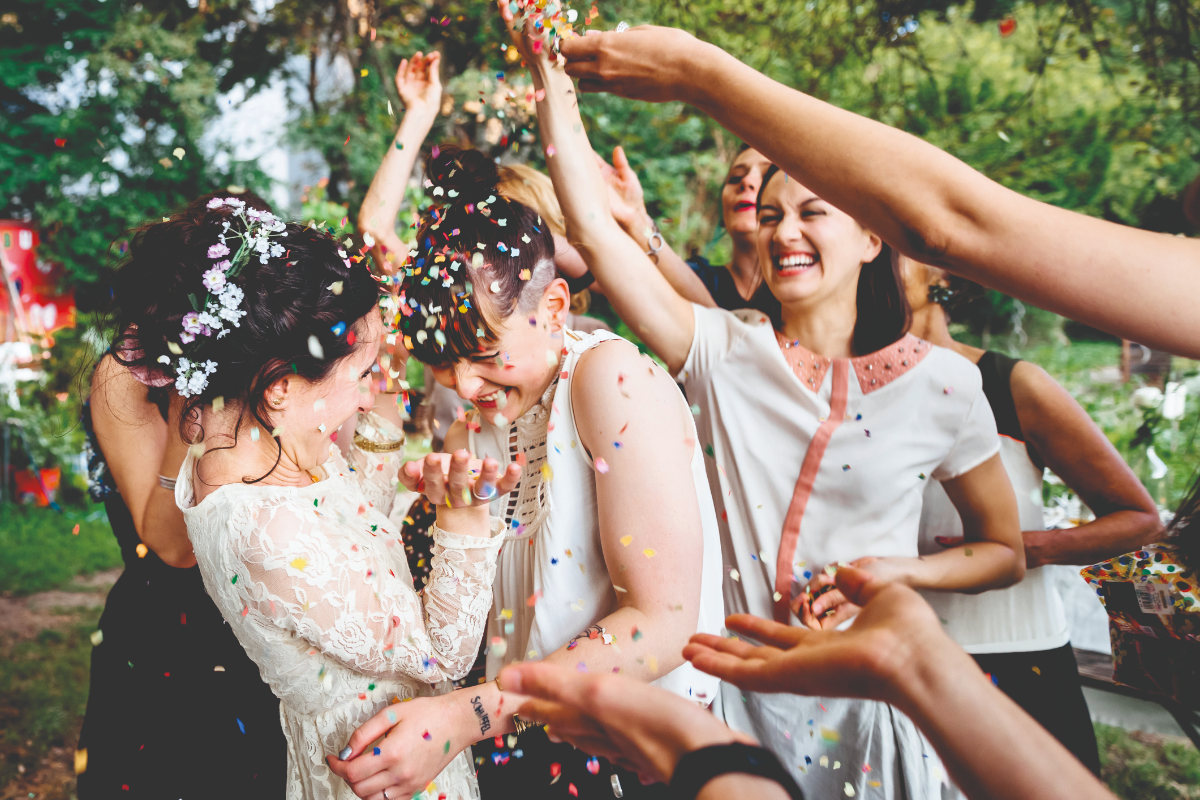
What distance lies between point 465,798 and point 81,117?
9.31m

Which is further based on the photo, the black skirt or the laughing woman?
the black skirt

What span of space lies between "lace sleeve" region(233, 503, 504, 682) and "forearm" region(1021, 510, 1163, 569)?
1824mm

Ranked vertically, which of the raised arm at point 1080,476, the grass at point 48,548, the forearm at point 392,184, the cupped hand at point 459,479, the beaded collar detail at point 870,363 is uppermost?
the forearm at point 392,184

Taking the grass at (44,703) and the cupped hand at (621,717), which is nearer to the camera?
the cupped hand at (621,717)

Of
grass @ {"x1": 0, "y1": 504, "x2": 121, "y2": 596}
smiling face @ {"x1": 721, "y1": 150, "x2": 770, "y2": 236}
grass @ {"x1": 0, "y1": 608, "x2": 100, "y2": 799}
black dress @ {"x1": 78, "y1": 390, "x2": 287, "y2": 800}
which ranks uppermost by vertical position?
smiling face @ {"x1": 721, "y1": 150, "x2": 770, "y2": 236}

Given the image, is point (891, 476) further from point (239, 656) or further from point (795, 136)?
point (239, 656)

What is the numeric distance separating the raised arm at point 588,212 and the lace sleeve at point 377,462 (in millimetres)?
876

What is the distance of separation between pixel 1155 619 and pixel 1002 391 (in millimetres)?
825

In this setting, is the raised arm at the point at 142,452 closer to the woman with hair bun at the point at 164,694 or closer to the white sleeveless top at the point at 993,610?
the woman with hair bun at the point at 164,694

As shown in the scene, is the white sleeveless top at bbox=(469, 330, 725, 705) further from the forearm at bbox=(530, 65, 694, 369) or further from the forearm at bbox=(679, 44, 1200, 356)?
the forearm at bbox=(679, 44, 1200, 356)

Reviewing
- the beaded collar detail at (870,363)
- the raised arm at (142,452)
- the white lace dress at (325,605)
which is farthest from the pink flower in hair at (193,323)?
the beaded collar detail at (870,363)

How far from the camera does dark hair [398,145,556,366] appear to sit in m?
1.63

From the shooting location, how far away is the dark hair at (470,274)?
Answer: 1.63 m

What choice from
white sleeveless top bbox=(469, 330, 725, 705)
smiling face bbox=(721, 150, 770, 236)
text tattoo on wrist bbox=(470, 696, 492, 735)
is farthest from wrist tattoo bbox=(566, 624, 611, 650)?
smiling face bbox=(721, 150, 770, 236)
